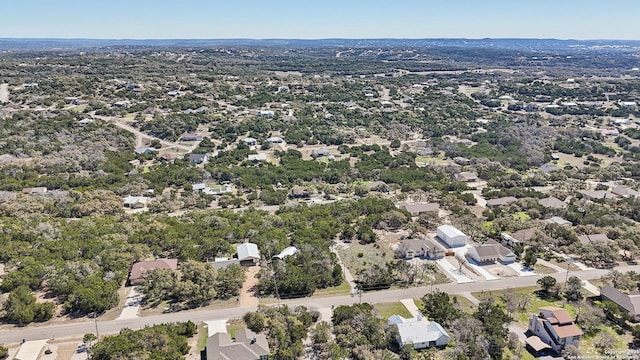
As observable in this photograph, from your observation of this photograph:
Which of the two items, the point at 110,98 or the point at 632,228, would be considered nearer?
the point at 632,228

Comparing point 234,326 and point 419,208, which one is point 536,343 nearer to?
point 234,326

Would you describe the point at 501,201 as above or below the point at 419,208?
below

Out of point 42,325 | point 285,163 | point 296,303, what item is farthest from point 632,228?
point 42,325

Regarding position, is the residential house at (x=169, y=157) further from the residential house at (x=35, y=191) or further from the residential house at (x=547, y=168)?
the residential house at (x=547, y=168)

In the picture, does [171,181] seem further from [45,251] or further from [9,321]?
[9,321]

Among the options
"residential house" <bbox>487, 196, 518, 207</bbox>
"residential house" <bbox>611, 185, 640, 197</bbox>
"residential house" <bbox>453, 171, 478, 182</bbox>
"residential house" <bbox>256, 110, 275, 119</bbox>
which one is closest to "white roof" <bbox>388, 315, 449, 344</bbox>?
"residential house" <bbox>487, 196, 518, 207</bbox>

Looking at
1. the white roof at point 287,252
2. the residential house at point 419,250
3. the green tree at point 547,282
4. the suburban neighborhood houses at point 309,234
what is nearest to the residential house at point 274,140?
Result: the suburban neighborhood houses at point 309,234

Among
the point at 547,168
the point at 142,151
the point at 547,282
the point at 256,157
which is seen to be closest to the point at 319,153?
the point at 256,157
